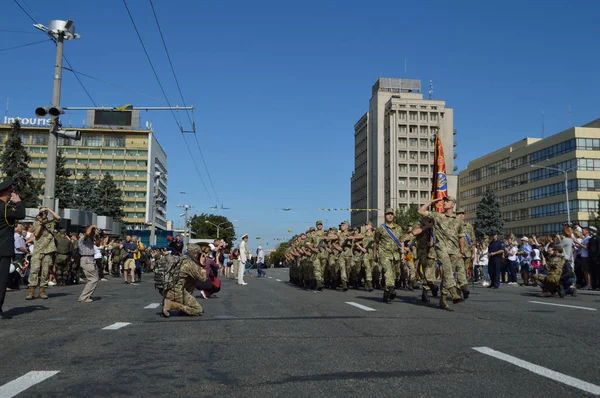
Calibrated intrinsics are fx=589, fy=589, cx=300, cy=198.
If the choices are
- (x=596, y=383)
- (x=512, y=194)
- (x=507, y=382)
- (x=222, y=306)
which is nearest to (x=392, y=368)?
(x=507, y=382)

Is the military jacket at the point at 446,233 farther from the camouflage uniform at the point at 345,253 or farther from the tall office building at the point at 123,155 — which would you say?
the tall office building at the point at 123,155

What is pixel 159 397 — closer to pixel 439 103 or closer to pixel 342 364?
pixel 342 364

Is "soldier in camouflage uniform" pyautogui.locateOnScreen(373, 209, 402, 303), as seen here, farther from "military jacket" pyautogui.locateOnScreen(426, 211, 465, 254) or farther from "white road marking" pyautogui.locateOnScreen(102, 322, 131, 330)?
"white road marking" pyautogui.locateOnScreen(102, 322, 131, 330)

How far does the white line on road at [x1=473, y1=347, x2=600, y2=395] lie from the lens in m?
4.35

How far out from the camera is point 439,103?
384 feet

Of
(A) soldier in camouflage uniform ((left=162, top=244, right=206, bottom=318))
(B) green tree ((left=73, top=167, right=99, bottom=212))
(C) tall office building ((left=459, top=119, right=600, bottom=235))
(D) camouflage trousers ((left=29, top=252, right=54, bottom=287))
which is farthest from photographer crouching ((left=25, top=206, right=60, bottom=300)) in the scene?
(B) green tree ((left=73, top=167, right=99, bottom=212))

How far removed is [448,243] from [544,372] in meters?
6.67

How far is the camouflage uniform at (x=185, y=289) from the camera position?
388 inches

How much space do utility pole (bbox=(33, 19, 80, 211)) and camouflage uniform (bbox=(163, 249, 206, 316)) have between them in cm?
1389

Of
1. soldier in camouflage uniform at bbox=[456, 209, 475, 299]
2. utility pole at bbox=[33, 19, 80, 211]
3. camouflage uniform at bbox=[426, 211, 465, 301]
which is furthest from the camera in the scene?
utility pole at bbox=[33, 19, 80, 211]

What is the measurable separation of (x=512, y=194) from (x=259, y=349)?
92282 millimetres

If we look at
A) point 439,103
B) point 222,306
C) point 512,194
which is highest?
point 439,103

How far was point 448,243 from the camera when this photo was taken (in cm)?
1148

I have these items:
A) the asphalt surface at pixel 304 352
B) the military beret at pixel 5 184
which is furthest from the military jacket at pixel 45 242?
the military beret at pixel 5 184
